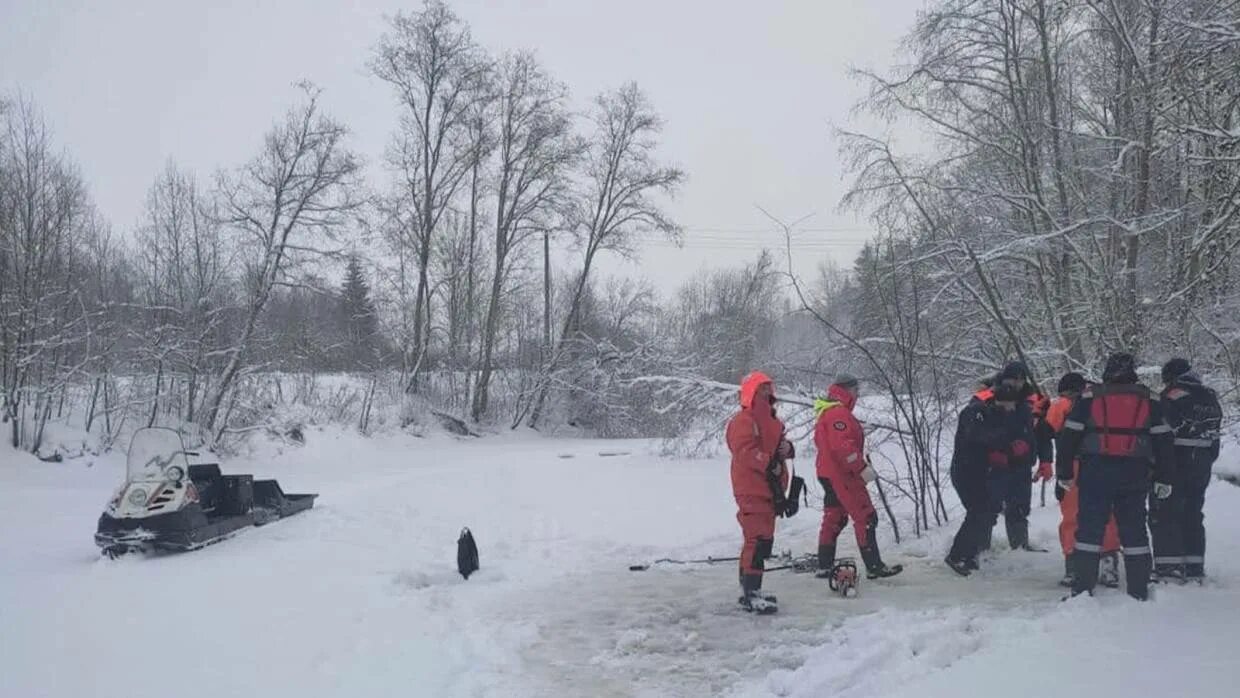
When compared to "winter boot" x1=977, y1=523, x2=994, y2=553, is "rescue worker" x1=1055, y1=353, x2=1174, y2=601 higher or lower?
higher

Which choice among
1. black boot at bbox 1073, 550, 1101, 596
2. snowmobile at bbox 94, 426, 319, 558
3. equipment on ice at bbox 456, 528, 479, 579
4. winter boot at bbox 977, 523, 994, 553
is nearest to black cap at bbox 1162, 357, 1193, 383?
black boot at bbox 1073, 550, 1101, 596

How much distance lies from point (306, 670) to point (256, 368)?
17.8 metres

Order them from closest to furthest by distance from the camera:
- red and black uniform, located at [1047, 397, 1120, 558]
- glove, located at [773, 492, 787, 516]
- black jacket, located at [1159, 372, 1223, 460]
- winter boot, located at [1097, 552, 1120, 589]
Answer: black jacket, located at [1159, 372, 1223, 460]
winter boot, located at [1097, 552, 1120, 589]
red and black uniform, located at [1047, 397, 1120, 558]
glove, located at [773, 492, 787, 516]

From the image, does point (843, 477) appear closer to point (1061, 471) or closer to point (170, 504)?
point (1061, 471)

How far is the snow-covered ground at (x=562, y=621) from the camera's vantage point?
5012 mm

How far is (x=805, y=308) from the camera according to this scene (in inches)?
370

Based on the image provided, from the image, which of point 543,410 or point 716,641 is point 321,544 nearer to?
point 716,641

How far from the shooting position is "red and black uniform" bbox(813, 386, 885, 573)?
717 cm

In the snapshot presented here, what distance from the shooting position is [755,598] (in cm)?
656

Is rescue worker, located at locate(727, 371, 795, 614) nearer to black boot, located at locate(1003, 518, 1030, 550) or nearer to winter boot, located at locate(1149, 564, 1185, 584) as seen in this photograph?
black boot, located at locate(1003, 518, 1030, 550)

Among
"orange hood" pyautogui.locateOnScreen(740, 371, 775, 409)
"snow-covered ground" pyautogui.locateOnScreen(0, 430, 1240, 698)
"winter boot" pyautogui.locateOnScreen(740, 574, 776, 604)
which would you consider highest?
"orange hood" pyautogui.locateOnScreen(740, 371, 775, 409)

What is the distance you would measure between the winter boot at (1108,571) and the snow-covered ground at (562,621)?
33 centimetres

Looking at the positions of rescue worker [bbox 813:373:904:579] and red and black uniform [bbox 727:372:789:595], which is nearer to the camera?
red and black uniform [bbox 727:372:789:595]

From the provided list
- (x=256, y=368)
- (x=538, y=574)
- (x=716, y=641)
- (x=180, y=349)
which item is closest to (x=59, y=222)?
(x=180, y=349)
